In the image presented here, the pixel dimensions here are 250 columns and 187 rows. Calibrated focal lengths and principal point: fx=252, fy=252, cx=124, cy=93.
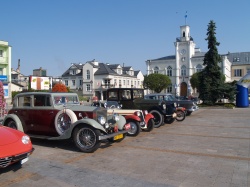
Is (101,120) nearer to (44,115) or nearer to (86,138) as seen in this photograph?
(86,138)

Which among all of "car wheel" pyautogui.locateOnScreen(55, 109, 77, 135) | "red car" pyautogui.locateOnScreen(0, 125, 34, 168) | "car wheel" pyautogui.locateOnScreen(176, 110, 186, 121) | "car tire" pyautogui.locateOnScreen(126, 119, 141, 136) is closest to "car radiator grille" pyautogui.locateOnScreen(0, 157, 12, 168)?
"red car" pyautogui.locateOnScreen(0, 125, 34, 168)

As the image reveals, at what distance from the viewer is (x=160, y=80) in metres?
58.5

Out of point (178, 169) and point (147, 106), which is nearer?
point (178, 169)

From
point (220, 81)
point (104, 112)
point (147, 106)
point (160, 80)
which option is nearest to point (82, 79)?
point (160, 80)

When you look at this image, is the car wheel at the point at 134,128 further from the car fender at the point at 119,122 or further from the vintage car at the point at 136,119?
the car fender at the point at 119,122

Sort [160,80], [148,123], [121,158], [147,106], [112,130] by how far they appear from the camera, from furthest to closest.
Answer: [160,80]
[147,106]
[148,123]
[112,130]
[121,158]

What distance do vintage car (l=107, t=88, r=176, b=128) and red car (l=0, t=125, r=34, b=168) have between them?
8.16 m

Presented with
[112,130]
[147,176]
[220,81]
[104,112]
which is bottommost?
[147,176]

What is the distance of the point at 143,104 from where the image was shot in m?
13.4

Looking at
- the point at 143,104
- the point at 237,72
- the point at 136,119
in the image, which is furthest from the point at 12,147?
the point at 237,72

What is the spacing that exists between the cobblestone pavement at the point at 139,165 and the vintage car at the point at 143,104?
4.13 metres

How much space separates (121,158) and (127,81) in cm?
5989

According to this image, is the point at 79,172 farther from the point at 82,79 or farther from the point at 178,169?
the point at 82,79

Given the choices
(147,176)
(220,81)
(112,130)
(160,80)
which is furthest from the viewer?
(160,80)
